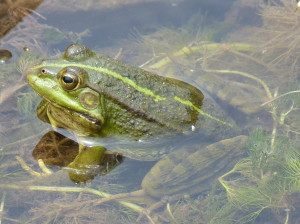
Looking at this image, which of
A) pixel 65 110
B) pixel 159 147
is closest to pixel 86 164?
pixel 65 110

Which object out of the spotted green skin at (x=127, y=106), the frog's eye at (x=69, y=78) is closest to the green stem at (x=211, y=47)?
the spotted green skin at (x=127, y=106)

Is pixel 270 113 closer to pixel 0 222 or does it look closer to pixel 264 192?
pixel 264 192

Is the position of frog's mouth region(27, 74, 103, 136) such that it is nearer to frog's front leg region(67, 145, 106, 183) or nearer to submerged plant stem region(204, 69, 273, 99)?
frog's front leg region(67, 145, 106, 183)

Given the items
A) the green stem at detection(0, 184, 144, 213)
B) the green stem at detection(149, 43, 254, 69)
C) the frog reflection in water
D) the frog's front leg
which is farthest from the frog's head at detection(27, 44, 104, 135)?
the green stem at detection(149, 43, 254, 69)

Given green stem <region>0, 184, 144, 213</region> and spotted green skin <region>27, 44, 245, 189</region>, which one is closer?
spotted green skin <region>27, 44, 245, 189</region>

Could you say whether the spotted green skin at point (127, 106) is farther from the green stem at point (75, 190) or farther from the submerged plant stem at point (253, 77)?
the submerged plant stem at point (253, 77)

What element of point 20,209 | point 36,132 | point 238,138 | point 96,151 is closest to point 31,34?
point 36,132

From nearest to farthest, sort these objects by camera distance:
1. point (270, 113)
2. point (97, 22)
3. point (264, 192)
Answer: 1. point (264, 192)
2. point (270, 113)
3. point (97, 22)
